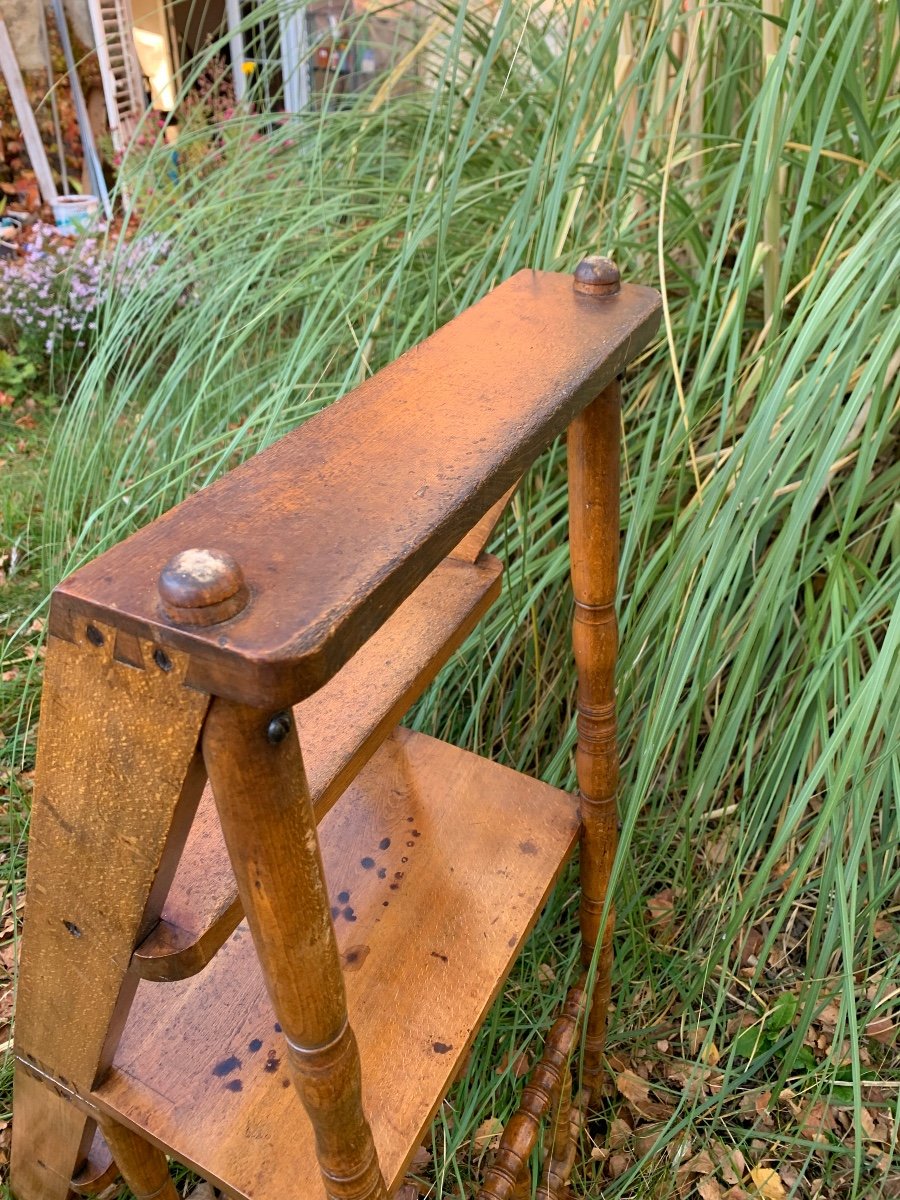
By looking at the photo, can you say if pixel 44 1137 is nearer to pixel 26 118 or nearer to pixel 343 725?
pixel 343 725

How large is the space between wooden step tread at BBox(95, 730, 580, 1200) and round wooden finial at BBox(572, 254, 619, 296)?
512 millimetres

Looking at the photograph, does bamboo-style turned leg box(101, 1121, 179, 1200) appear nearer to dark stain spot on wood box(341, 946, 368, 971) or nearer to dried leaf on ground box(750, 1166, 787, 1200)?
dark stain spot on wood box(341, 946, 368, 971)

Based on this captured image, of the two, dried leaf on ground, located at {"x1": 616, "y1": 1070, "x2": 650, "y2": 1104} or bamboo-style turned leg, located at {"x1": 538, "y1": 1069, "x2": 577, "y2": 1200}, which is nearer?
bamboo-style turned leg, located at {"x1": 538, "y1": 1069, "x2": 577, "y2": 1200}

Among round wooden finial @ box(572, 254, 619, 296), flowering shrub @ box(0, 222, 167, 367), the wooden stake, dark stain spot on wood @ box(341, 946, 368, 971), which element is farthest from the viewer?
the wooden stake

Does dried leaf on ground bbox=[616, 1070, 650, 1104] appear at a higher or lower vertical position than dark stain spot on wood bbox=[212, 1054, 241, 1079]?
lower

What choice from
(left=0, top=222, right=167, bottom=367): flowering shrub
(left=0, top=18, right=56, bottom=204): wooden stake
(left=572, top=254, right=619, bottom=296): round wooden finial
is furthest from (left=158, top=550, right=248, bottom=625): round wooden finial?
(left=0, top=18, right=56, bottom=204): wooden stake

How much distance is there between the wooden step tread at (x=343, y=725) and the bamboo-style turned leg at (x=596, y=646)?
3.6 inches

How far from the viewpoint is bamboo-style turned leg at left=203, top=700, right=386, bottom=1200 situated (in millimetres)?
362

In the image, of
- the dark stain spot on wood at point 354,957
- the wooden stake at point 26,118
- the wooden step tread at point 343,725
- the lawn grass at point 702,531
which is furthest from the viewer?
the wooden stake at point 26,118

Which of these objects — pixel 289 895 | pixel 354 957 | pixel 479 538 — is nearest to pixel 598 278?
pixel 479 538

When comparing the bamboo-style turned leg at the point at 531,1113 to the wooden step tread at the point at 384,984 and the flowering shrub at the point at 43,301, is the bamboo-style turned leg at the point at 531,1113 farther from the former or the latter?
the flowering shrub at the point at 43,301

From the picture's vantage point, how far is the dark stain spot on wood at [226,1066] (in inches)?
27.7

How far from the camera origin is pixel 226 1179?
0.64 meters

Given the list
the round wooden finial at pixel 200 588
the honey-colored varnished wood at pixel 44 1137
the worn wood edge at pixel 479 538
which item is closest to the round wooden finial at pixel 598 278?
the worn wood edge at pixel 479 538
